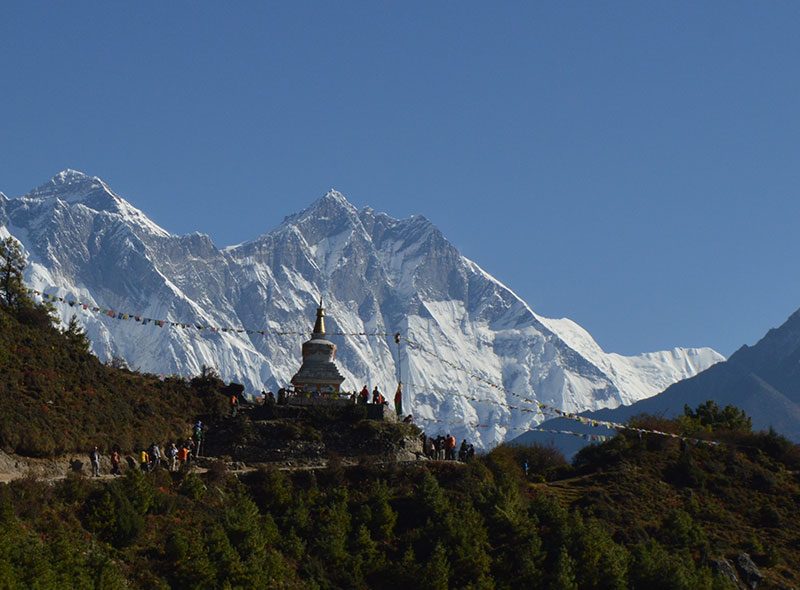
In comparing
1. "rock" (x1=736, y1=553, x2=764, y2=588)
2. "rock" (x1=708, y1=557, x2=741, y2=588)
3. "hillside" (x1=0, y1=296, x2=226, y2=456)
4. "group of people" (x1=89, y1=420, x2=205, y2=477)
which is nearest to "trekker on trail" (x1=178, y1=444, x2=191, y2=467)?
"group of people" (x1=89, y1=420, x2=205, y2=477)

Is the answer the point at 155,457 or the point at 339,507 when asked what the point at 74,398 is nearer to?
the point at 155,457

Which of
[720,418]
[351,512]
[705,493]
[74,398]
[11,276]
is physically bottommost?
[351,512]

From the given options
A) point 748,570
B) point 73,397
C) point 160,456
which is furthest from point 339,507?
point 748,570

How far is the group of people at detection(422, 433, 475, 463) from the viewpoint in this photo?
233ft

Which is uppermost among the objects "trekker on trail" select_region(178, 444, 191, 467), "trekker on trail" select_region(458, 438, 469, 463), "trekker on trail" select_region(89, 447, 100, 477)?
"trekker on trail" select_region(458, 438, 469, 463)

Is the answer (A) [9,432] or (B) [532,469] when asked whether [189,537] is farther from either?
(B) [532,469]

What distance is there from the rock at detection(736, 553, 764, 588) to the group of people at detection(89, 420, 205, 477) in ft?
80.0

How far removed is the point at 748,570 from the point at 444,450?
14.8 metres

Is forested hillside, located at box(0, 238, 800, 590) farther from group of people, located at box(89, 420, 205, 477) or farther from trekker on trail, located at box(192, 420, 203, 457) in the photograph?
trekker on trail, located at box(192, 420, 203, 457)

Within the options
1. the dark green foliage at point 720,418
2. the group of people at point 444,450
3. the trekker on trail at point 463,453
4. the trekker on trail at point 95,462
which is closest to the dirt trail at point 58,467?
the trekker on trail at point 95,462

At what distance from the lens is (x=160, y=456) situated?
63.7 metres

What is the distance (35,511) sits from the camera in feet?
167

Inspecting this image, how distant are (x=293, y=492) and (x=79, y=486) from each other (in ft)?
32.9

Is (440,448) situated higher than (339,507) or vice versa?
(440,448)
